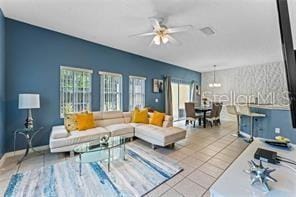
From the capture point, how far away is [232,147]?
418 centimetres

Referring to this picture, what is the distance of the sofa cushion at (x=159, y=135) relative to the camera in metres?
3.72

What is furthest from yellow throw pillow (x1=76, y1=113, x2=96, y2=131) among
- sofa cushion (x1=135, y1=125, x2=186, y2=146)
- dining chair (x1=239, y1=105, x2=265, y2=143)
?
dining chair (x1=239, y1=105, x2=265, y2=143)

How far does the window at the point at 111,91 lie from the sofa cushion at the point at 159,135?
5.12ft

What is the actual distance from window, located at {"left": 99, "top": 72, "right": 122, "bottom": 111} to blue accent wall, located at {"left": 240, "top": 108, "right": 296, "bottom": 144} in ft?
15.0

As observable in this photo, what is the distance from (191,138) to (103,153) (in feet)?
9.69

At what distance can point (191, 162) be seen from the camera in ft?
10.6

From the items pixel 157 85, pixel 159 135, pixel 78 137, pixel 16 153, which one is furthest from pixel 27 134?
pixel 157 85

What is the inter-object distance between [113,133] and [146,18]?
2.89 metres

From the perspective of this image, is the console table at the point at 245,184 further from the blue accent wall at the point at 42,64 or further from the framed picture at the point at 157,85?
the framed picture at the point at 157,85

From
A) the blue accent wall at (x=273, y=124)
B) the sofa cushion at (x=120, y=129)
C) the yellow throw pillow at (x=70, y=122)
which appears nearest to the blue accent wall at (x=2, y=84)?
the yellow throw pillow at (x=70, y=122)

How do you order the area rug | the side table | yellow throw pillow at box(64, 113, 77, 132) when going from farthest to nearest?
yellow throw pillow at box(64, 113, 77, 132) → the side table → the area rug

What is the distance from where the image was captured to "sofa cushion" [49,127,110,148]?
3.22 meters

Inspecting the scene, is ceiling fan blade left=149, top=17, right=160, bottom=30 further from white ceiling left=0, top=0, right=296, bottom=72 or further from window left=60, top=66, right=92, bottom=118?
window left=60, top=66, right=92, bottom=118

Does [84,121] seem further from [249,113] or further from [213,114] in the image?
[213,114]
